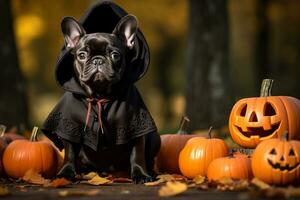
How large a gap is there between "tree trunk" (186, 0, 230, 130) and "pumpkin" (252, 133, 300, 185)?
18.2ft

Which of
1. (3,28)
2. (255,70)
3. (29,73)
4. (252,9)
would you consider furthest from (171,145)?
(29,73)

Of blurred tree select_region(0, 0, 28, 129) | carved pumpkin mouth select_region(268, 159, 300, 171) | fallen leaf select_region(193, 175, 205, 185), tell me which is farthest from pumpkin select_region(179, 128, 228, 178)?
blurred tree select_region(0, 0, 28, 129)

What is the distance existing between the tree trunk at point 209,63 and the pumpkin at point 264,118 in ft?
15.1

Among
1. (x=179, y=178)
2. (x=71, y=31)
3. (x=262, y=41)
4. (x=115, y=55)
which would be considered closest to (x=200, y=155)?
(x=179, y=178)

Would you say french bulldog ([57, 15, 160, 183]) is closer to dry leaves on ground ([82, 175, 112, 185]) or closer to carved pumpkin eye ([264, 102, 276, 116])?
dry leaves on ground ([82, 175, 112, 185])

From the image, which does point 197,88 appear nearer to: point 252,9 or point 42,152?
point 42,152

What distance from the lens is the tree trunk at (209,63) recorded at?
10.3 metres

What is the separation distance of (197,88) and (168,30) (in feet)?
44.1

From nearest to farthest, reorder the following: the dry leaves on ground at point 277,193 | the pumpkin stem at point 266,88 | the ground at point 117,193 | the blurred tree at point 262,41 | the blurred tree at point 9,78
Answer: the dry leaves on ground at point 277,193 → the ground at point 117,193 → the pumpkin stem at point 266,88 → the blurred tree at point 9,78 → the blurred tree at point 262,41

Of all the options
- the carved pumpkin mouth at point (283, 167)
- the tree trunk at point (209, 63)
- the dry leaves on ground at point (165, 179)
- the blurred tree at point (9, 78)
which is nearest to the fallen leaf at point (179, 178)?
the dry leaves on ground at point (165, 179)

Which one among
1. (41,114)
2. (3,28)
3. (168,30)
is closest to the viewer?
(3,28)

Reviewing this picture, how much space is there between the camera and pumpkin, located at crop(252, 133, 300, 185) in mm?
4566

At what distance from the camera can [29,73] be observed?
2508cm

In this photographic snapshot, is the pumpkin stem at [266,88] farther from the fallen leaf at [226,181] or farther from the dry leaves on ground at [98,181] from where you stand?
the dry leaves on ground at [98,181]
